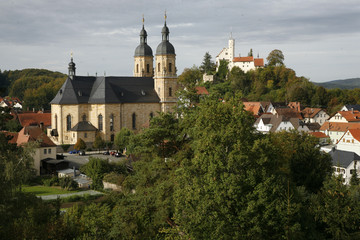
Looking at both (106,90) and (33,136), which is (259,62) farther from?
(33,136)

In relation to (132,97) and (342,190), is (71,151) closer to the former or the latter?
(132,97)

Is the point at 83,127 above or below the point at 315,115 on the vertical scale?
below

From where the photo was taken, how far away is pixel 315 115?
75.6m

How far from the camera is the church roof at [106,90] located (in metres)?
59.2

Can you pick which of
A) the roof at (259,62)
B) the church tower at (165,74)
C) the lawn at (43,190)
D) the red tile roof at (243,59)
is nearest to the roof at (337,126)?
the church tower at (165,74)

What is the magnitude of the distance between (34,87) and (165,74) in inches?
2593

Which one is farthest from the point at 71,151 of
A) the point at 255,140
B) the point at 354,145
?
the point at 255,140

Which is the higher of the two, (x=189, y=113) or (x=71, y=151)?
(x=189, y=113)

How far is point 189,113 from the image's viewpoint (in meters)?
22.1

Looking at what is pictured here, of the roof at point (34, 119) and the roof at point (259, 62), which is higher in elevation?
the roof at point (259, 62)

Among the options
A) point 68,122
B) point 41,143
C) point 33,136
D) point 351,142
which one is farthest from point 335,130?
point 33,136

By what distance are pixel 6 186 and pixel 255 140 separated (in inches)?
447

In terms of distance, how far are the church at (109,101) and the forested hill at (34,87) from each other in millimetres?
12791

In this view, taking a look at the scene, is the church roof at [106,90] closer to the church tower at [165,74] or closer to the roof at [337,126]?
the church tower at [165,74]
